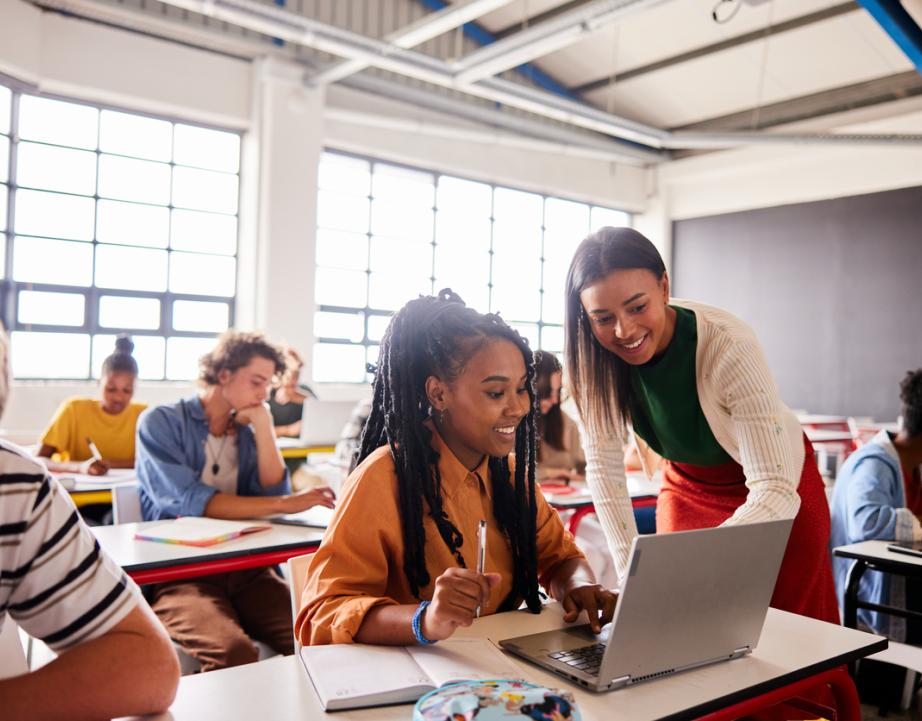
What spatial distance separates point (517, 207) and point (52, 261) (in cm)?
542

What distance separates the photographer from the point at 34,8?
6.54 meters

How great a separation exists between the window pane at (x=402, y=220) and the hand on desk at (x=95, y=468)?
217 inches

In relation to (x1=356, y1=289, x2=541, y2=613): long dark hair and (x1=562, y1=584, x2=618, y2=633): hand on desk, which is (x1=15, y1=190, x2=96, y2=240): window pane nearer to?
(x1=356, y1=289, x2=541, y2=613): long dark hair

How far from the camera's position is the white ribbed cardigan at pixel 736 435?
1.72 metres

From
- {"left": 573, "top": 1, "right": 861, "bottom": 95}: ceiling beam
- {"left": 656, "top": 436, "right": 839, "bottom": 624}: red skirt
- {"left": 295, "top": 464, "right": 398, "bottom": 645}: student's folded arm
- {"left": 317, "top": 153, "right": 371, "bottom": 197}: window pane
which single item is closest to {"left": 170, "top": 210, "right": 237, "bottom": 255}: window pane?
{"left": 317, "top": 153, "right": 371, "bottom": 197}: window pane

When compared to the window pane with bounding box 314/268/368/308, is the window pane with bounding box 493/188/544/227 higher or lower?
higher

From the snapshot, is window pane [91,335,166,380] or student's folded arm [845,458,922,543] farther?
window pane [91,335,166,380]

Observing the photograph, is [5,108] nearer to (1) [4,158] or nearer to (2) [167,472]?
(1) [4,158]

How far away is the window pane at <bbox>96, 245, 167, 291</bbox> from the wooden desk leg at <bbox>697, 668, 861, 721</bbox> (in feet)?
22.3

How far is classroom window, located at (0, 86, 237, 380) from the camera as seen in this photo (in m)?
6.69

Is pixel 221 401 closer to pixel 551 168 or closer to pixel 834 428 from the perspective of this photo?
pixel 834 428

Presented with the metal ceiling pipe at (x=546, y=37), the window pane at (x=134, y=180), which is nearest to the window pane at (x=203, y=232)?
the window pane at (x=134, y=180)

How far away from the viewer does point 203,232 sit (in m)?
7.73

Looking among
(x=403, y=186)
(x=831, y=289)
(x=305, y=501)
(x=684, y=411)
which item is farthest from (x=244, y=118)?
(x=684, y=411)
